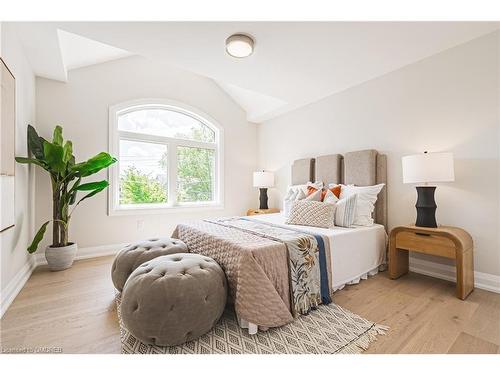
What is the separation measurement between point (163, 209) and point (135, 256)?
1.90 metres

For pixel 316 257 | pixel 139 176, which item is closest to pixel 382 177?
pixel 316 257

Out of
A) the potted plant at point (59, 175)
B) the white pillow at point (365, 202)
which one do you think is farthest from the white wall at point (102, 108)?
the white pillow at point (365, 202)

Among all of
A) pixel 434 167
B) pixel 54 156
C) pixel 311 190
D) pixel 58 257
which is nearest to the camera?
pixel 434 167

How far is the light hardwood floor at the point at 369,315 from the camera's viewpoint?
53.6 inches

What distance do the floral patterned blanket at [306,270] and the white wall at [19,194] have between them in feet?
6.95

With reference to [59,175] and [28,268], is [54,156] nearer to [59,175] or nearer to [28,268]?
[59,175]

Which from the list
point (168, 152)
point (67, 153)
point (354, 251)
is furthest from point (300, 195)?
point (67, 153)

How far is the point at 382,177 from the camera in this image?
279 cm

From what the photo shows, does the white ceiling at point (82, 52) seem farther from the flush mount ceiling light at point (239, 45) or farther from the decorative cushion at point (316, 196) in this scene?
the decorative cushion at point (316, 196)

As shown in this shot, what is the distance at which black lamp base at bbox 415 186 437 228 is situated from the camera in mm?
2162

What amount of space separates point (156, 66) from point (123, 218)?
245cm

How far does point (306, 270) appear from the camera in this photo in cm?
174

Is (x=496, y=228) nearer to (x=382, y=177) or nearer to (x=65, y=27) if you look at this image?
(x=382, y=177)

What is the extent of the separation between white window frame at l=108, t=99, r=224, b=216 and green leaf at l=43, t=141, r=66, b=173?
0.79m
